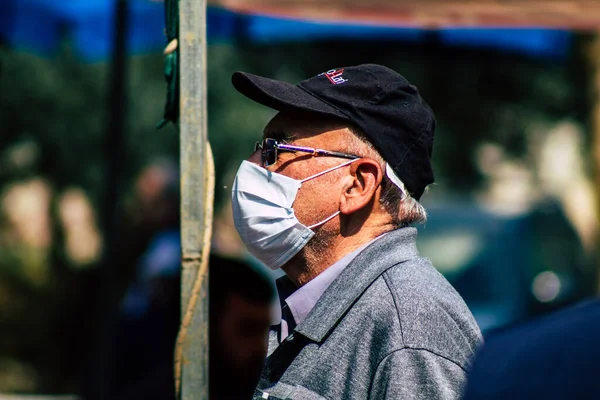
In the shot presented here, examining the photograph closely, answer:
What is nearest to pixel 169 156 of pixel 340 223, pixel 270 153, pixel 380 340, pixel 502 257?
pixel 502 257

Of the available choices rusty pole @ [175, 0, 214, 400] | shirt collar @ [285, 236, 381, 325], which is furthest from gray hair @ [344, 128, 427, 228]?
rusty pole @ [175, 0, 214, 400]

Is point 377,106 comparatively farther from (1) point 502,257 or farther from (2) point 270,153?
(1) point 502,257

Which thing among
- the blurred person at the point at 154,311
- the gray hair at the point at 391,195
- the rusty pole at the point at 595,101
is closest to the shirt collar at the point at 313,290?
the gray hair at the point at 391,195

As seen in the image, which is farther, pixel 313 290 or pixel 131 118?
pixel 131 118

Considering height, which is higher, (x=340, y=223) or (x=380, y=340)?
(x=340, y=223)

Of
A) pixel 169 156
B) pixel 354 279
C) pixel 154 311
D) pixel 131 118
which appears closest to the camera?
pixel 354 279

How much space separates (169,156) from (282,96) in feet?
27.3

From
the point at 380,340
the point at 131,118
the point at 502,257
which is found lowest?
the point at 502,257

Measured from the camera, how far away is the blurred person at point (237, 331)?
11.8 ft

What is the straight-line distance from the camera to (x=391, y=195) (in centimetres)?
218

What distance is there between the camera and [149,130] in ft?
34.3

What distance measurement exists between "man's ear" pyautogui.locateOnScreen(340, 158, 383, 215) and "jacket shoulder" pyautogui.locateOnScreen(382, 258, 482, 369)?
21 centimetres

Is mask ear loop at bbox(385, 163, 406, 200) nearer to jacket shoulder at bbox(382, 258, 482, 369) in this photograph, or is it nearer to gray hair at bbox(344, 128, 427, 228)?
gray hair at bbox(344, 128, 427, 228)

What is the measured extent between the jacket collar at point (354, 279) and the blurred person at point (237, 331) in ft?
5.14
